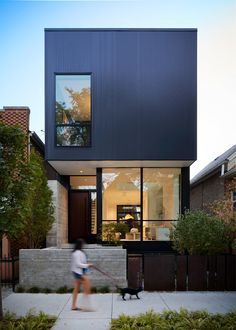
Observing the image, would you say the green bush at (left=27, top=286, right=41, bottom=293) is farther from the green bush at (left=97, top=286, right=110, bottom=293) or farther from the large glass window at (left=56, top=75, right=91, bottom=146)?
the large glass window at (left=56, top=75, right=91, bottom=146)

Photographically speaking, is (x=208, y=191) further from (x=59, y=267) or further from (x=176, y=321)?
(x=176, y=321)

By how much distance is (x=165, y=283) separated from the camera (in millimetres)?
11234

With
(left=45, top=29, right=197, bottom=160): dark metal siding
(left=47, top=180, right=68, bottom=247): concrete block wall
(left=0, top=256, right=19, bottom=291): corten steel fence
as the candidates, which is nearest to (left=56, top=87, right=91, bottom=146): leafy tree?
(left=45, top=29, right=197, bottom=160): dark metal siding

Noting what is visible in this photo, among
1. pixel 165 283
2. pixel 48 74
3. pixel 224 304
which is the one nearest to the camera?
pixel 224 304

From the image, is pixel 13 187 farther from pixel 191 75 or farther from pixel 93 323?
pixel 191 75

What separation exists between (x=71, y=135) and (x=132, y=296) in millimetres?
6714

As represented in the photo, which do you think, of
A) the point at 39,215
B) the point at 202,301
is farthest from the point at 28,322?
the point at 39,215

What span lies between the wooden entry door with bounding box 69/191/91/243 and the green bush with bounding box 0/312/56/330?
34.9 ft

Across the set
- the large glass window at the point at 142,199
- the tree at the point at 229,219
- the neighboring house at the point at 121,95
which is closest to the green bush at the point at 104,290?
the tree at the point at 229,219

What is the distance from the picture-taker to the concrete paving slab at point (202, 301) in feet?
29.7

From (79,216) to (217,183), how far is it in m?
7.38

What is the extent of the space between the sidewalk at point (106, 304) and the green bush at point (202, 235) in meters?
1.36

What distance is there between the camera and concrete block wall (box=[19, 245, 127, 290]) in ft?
37.7

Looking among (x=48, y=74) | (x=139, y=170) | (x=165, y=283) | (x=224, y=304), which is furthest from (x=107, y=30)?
(x=224, y=304)
